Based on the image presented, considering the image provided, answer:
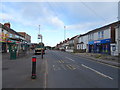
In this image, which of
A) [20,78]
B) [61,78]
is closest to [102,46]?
[61,78]

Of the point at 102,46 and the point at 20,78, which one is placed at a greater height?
the point at 102,46

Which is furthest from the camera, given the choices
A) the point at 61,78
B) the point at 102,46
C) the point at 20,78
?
the point at 102,46

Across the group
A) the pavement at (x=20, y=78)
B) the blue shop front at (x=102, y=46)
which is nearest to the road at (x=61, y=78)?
the pavement at (x=20, y=78)

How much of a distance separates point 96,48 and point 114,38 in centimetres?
869

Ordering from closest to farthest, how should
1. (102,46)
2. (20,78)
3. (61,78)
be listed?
(20,78) < (61,78) < (102,46)

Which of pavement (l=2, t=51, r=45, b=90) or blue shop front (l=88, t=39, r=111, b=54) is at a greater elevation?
blue shop front (l=88, t=39, r=111, b=54)

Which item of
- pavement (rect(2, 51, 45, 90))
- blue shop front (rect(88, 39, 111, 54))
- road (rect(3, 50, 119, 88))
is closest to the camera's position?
pavement (rect(2, 51, 45, 90))

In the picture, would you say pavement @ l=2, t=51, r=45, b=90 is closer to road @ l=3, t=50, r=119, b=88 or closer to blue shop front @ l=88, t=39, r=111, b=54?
road @ l=3, t=50, r=119, b=88

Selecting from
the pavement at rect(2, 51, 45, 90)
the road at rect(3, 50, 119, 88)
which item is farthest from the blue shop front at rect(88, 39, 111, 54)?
the pavement at rect(2, 51, 45, 90)

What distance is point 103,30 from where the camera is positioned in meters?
32.1

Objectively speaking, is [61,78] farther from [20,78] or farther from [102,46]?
[102,46]

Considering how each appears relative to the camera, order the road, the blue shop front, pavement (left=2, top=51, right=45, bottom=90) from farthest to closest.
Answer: the blue shop front < the road < pavement (left=2, top=51, right=45, bottom=90)

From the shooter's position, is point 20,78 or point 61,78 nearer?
point 20,78

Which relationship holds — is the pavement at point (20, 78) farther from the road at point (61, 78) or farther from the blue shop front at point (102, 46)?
the blue shop front at point (102, 46)
